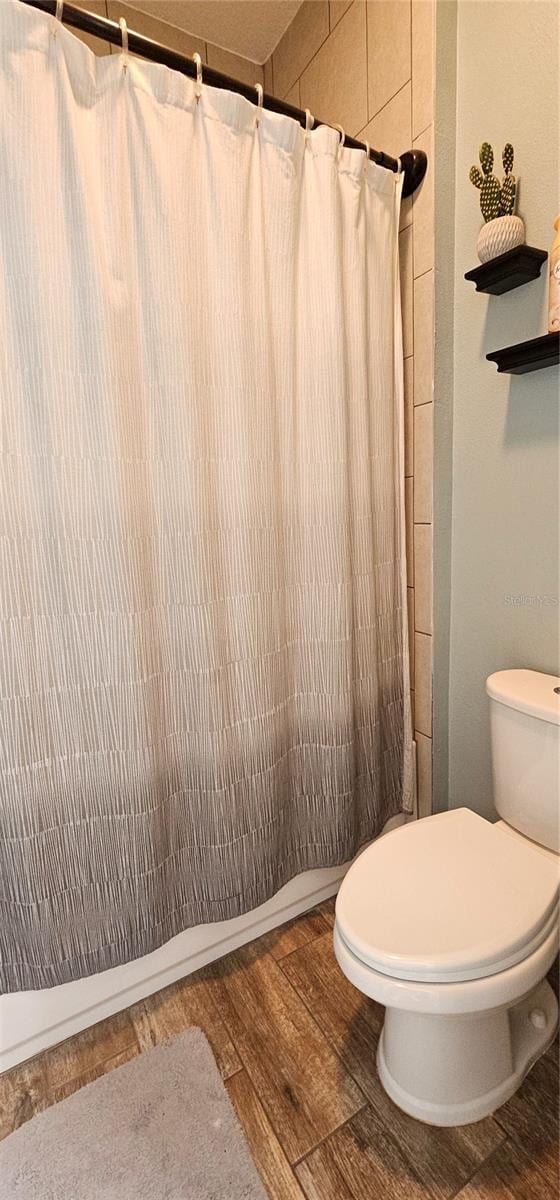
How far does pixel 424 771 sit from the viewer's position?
154 centimetres

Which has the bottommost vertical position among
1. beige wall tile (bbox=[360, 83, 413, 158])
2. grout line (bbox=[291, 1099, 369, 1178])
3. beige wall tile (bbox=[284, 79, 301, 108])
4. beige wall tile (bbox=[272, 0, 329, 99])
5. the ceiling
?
grout line (bbox=[291, 1099, 369, 1178])

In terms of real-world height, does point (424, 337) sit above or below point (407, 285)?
below

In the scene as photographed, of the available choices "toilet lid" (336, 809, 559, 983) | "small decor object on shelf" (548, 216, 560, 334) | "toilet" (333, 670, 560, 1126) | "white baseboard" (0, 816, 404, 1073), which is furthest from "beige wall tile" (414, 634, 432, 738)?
"small decor object on shelf" (548, 216, 560, 334)

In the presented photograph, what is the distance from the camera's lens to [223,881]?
1.27 metres

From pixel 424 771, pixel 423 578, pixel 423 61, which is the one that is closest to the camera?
pixel 423 61

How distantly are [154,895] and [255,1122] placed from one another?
0.45m

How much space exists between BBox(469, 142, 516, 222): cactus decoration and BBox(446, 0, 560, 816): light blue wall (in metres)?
0.04

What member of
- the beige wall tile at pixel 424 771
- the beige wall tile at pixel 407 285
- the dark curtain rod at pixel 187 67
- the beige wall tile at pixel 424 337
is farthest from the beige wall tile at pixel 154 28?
the beige wall tile at pixel 424 771

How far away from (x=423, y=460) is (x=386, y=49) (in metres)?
1.03

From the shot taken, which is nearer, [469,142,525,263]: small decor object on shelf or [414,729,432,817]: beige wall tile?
[469,142,525,263]: small decor object on shelf

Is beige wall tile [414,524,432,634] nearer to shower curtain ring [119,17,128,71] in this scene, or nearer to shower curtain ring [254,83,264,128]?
shower curtain ring [254,83,264,128]

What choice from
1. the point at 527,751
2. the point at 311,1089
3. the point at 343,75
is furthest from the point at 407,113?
the point at 311,1089

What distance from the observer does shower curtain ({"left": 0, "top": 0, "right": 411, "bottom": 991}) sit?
947mm

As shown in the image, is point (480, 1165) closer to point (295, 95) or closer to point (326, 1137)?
point (326, 1137)
